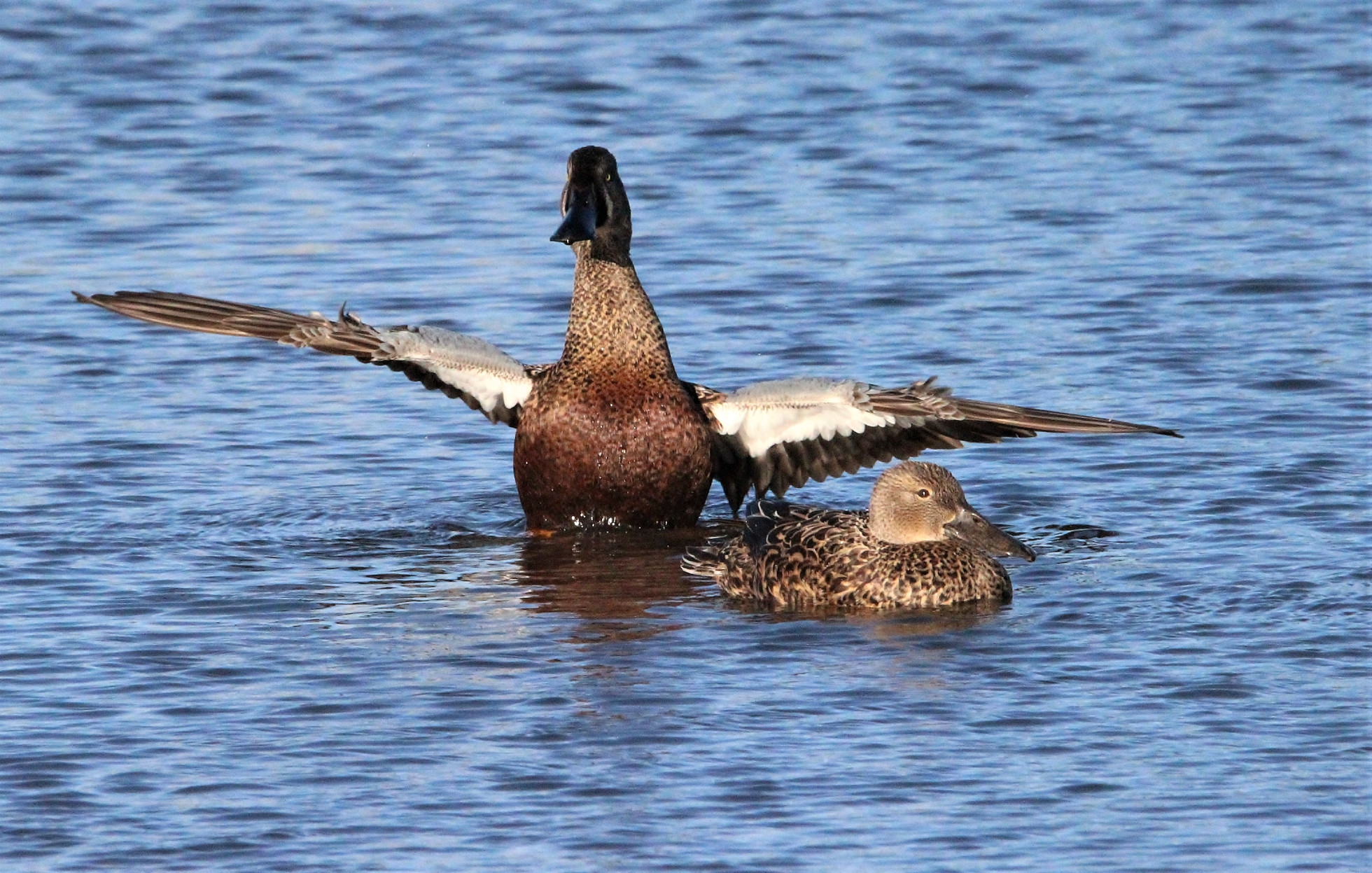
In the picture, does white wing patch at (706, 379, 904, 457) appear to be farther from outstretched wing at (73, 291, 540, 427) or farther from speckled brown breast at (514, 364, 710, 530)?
outstretched wing at (73, 291, 540, 427)

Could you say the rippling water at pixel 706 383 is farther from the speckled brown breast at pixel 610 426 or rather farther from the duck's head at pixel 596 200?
the duck's head at pixel 596 200

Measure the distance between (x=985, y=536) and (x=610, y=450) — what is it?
1.55m

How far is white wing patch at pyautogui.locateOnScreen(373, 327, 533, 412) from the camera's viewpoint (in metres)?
8.88

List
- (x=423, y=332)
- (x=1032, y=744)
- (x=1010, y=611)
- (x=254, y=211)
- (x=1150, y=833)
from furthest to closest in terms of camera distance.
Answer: (x=254, y=211) < (x=423, y=332) < (x=1010, y=611) < (x=1032, y=744) < (x=1150, y=833)

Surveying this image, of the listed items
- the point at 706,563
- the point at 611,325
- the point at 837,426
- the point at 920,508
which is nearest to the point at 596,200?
the point at 611,325

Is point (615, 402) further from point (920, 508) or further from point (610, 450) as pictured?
point (920, 508)

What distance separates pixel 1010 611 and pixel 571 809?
7.31ft

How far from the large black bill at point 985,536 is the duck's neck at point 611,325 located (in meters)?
1.38

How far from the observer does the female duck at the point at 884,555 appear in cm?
782

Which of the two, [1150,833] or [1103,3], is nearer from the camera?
[1150,833]

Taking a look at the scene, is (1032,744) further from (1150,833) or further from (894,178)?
(894,178)

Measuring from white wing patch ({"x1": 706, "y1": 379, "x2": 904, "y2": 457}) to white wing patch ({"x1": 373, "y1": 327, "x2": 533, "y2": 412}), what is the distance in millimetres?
735

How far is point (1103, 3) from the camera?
59.5 ft

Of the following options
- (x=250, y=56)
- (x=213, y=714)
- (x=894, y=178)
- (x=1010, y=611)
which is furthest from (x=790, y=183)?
(x=213, y=714)
